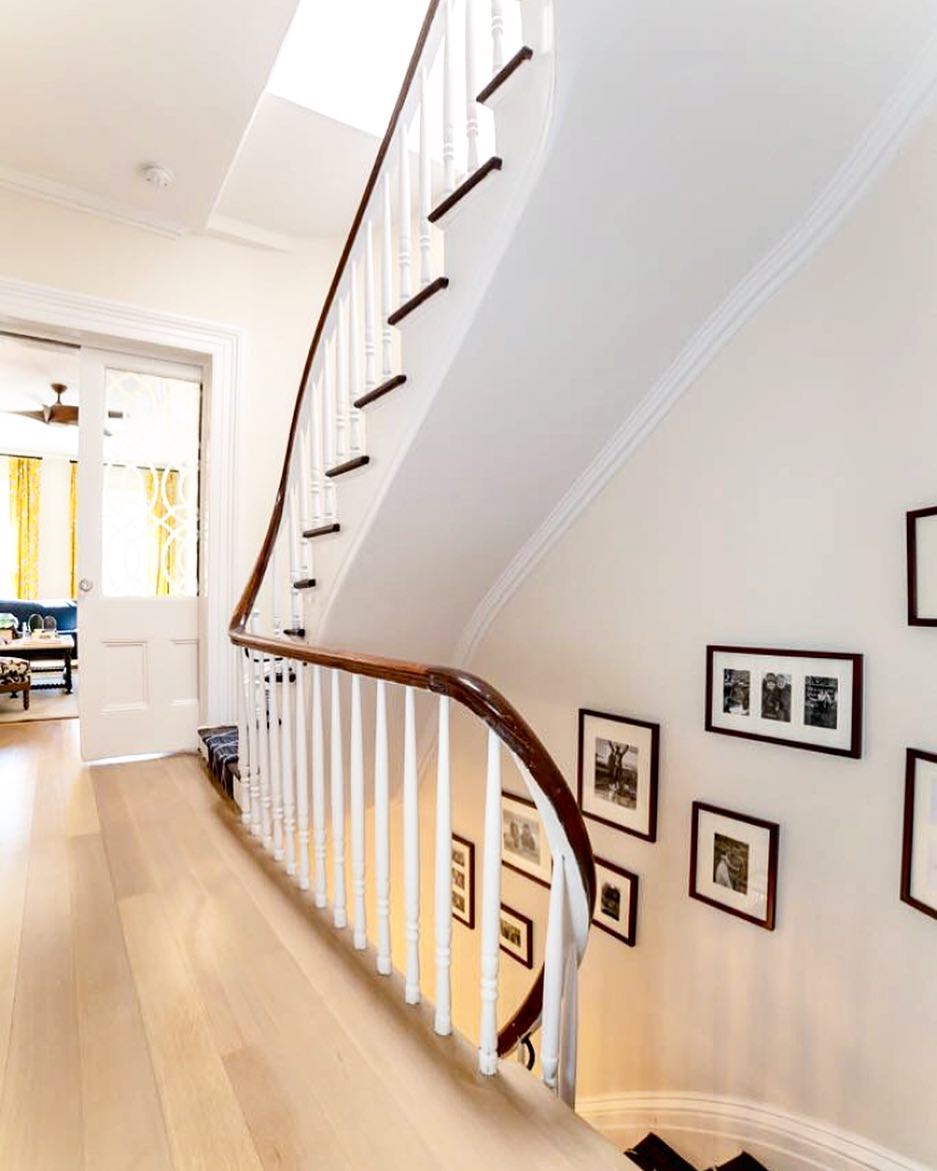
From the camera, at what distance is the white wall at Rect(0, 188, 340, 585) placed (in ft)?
10.1

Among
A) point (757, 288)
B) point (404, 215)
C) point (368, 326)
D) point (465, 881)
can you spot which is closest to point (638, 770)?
point (465, 881)

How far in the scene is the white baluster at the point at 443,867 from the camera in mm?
1347

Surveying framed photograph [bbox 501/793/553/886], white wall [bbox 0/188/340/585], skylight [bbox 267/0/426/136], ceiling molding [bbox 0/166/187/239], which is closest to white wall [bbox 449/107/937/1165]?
framed photograph [bbox 501/793/553/886]

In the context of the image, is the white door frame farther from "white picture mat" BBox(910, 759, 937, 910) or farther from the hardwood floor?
"white picture mat" BBox(910, 759, 937, 910)

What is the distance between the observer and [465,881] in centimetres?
327

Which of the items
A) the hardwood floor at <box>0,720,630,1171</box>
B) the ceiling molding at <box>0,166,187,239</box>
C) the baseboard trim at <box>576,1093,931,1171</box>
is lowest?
the baseboard trim at <box>576,1093,931,1171</box>

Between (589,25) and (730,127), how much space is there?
16.5 inches

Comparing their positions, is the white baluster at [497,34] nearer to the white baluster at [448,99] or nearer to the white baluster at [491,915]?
the white baluster at [448,99]

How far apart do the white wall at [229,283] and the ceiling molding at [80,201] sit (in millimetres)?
39

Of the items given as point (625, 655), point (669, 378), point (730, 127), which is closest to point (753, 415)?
point (669, 378)

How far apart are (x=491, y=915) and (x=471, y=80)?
2.04 meters

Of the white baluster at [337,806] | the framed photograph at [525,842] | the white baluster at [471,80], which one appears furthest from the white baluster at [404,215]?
the framed photograph at [525,842]

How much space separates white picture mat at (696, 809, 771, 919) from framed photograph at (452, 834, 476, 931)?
1.42 metres

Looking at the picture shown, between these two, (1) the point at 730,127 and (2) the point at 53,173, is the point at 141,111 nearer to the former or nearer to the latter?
(2) the point at 53,173
